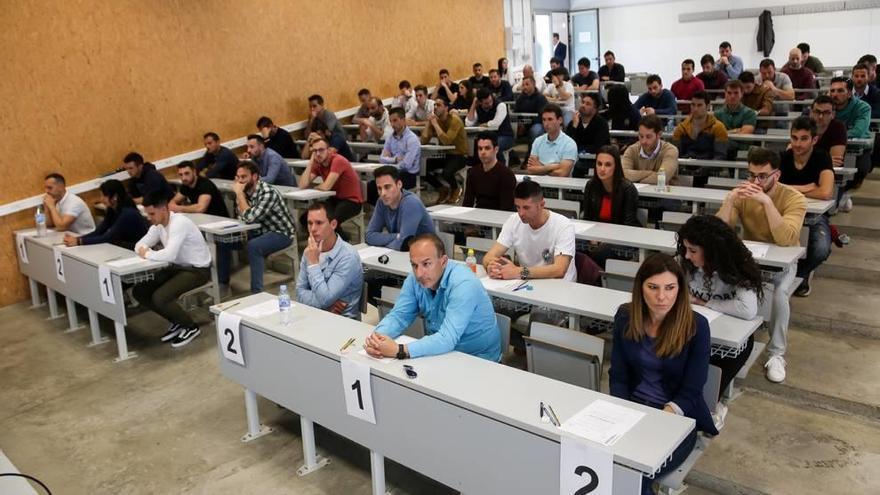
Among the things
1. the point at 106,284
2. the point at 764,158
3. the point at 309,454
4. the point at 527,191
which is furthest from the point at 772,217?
the point at 106,284

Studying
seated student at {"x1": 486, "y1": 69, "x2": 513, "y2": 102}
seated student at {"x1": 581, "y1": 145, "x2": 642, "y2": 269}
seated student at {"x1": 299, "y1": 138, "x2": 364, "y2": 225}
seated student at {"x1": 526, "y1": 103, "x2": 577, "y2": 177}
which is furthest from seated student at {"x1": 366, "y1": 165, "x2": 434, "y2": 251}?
seated student at {"x1": 486, "y1": 69, "x2": 513, "y2": 102}

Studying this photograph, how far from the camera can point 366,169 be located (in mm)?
7723

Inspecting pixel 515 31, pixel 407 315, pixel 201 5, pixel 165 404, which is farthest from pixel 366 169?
pixel 515 31

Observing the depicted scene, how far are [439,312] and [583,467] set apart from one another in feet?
4.18

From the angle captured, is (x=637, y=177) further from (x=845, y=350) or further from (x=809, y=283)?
(x=845, y=350)

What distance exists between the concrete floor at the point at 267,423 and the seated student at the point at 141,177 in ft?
8.33

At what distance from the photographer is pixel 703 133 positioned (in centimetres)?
675

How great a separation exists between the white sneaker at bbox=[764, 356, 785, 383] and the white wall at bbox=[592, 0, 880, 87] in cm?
1213

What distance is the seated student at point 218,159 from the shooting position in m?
8.10

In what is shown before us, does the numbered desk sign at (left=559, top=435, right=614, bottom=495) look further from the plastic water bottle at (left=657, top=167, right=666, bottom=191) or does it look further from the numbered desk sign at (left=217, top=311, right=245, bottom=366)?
the plastic water bottle at (left=657, top=167, right=666, bottom=191)

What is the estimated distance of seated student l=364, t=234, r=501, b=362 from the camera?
2893 mm

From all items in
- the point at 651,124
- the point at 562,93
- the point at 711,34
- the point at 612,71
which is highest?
the point at 711,34

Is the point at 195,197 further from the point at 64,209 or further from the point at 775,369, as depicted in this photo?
the point at 775,369

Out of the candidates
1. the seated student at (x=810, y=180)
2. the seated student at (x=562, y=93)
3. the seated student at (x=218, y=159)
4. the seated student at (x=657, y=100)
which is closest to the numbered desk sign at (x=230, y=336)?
the seated student at (x=810, y=180)
